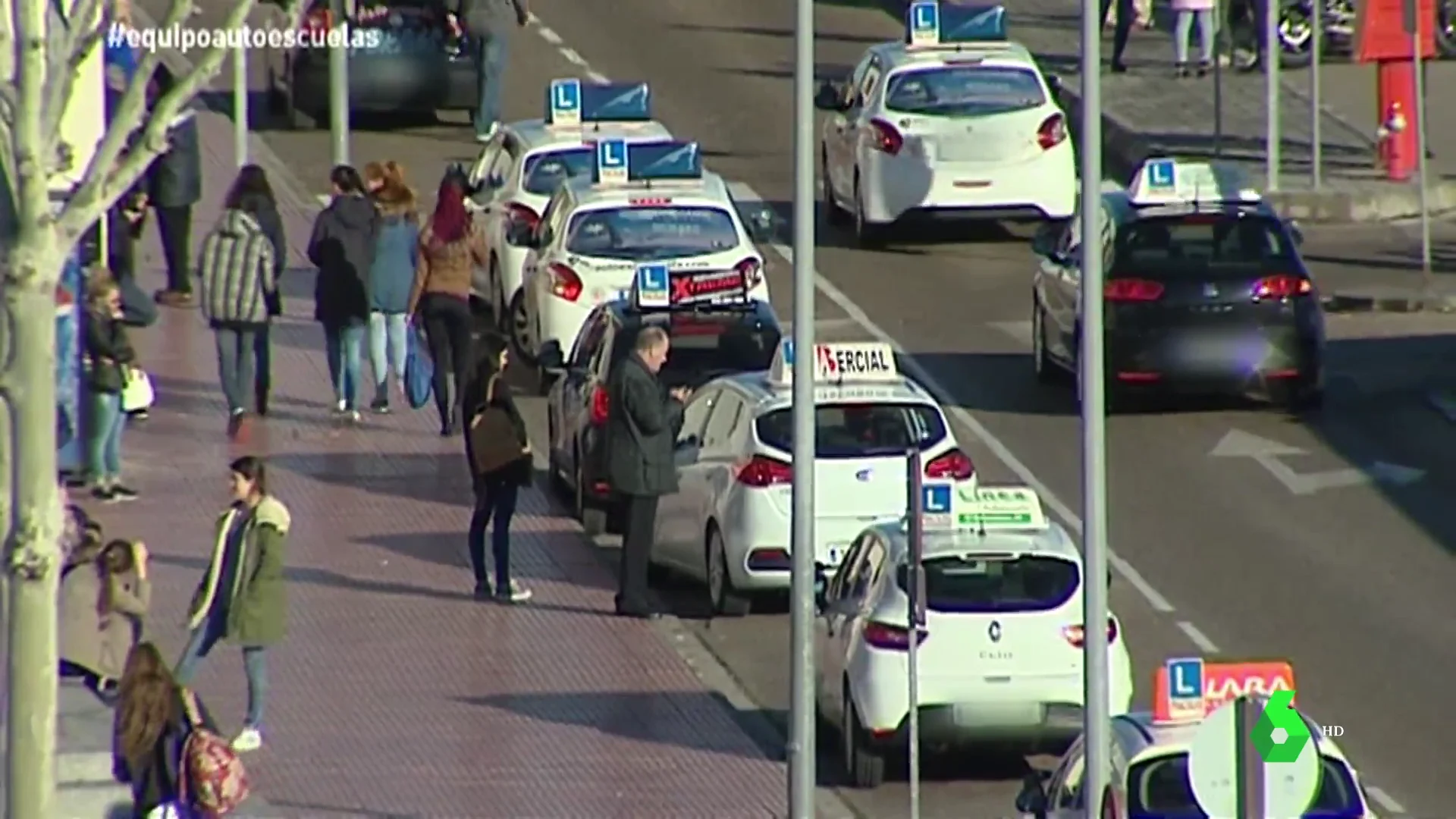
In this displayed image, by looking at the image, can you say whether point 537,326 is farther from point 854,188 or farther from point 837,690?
point 837,690

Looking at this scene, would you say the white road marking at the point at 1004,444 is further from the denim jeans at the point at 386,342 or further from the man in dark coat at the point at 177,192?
the man in dark coat at the point at 177,192

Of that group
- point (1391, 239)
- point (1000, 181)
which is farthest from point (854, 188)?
point (1391, 239)

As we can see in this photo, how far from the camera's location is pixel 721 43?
3991cm

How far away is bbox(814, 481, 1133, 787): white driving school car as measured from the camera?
728 inches

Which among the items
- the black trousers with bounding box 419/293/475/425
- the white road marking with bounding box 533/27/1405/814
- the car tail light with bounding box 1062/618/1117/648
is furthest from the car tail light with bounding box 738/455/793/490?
the black trousers with bounding box 419/293/475/425

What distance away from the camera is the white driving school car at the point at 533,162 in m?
28.9

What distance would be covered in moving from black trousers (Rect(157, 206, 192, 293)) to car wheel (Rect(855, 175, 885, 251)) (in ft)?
17.9

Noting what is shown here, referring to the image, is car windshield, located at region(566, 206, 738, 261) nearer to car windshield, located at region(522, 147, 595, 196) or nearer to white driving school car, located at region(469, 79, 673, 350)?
white driving school car, located at region(469, 79, 673, 350)

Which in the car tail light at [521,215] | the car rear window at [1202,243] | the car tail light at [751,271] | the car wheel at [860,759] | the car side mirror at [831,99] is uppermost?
the car side mirror at [831,99]

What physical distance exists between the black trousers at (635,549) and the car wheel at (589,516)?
206 centimetres

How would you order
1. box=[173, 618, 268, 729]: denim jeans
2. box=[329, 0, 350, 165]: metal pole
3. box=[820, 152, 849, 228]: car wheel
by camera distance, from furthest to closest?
box=[820, 152, 849, 228]: car wheel
box=[329, 0, 350, 165]: metal pole
box=[173, 618, 268, 729]: denim jeans

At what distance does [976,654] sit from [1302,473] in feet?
21.4

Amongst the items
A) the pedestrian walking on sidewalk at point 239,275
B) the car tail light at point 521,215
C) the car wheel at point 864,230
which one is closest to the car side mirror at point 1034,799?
the pedestrian walking on sidewalk at point 239,275

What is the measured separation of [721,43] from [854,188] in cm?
809
